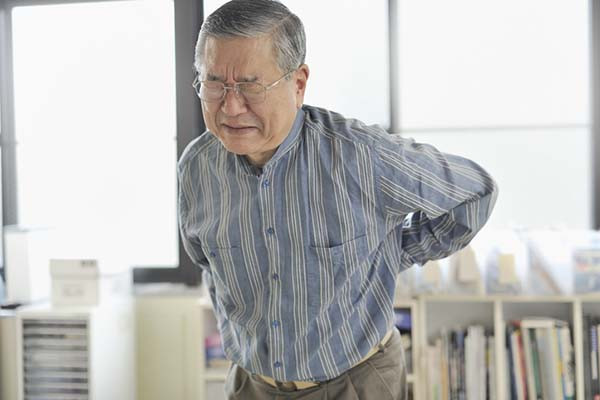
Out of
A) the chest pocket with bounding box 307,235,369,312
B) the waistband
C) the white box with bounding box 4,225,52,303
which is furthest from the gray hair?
the white box with bounding box 4,225,52,303

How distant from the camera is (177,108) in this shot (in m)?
3.30

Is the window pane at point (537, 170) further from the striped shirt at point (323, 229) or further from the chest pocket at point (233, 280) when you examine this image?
the chest pocket at point (233, 280)

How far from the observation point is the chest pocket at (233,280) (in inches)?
53.9

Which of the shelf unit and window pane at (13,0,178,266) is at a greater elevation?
window pane at (13,0,178,266)

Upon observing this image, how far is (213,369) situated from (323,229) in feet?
5.99

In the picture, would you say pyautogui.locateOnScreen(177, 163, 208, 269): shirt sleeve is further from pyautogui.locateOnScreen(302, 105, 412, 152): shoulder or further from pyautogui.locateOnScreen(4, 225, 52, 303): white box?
pyautogui.locateOnScreen(4, 225, 52, 303): white box

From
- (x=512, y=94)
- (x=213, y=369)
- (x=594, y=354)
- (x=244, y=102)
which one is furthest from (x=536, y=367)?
(x=244, y=102)

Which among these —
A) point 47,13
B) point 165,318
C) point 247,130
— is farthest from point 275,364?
point 47,13

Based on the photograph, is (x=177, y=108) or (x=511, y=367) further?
(x=177, y=108)

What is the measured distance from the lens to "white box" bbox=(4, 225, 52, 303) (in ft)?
9.98

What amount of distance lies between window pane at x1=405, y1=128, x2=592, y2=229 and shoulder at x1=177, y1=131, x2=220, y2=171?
75.1 inches

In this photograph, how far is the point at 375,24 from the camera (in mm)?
3236

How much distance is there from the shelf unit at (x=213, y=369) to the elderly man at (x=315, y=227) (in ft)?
4.53

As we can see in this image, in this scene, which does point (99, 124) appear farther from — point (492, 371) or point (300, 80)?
point (300, 80)
